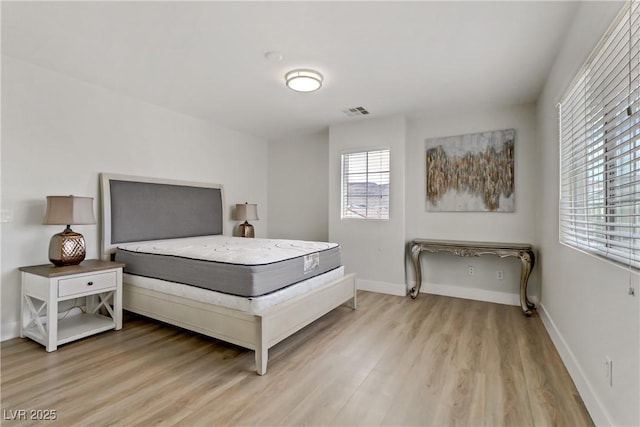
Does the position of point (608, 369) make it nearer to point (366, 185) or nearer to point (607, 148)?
point (607, 148)

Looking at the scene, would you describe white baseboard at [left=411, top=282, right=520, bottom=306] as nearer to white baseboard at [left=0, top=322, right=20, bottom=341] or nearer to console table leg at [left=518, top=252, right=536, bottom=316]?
console table leg at [left=518, top=252, right=536, bottom=316]

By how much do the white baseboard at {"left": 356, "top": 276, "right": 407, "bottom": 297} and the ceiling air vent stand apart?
2307mm

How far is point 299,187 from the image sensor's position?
17.8 ft

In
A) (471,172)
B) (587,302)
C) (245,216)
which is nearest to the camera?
(587,302)

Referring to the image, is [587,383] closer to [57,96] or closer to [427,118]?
[427,118]

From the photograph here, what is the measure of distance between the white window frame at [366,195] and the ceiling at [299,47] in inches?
36.6

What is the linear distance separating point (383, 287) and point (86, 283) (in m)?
3.36

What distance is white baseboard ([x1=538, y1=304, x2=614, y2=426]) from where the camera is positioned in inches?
63.2

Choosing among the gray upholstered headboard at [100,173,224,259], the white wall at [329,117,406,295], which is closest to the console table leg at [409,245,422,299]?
the white wall at [329,117,406,295]

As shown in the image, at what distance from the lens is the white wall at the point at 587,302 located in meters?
1.39

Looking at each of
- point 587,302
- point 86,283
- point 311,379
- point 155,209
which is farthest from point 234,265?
point 587,302

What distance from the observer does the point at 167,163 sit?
4.00 metres

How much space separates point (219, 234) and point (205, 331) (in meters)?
2.28

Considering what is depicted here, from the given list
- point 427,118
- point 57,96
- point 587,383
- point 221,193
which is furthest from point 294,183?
point 587,383
